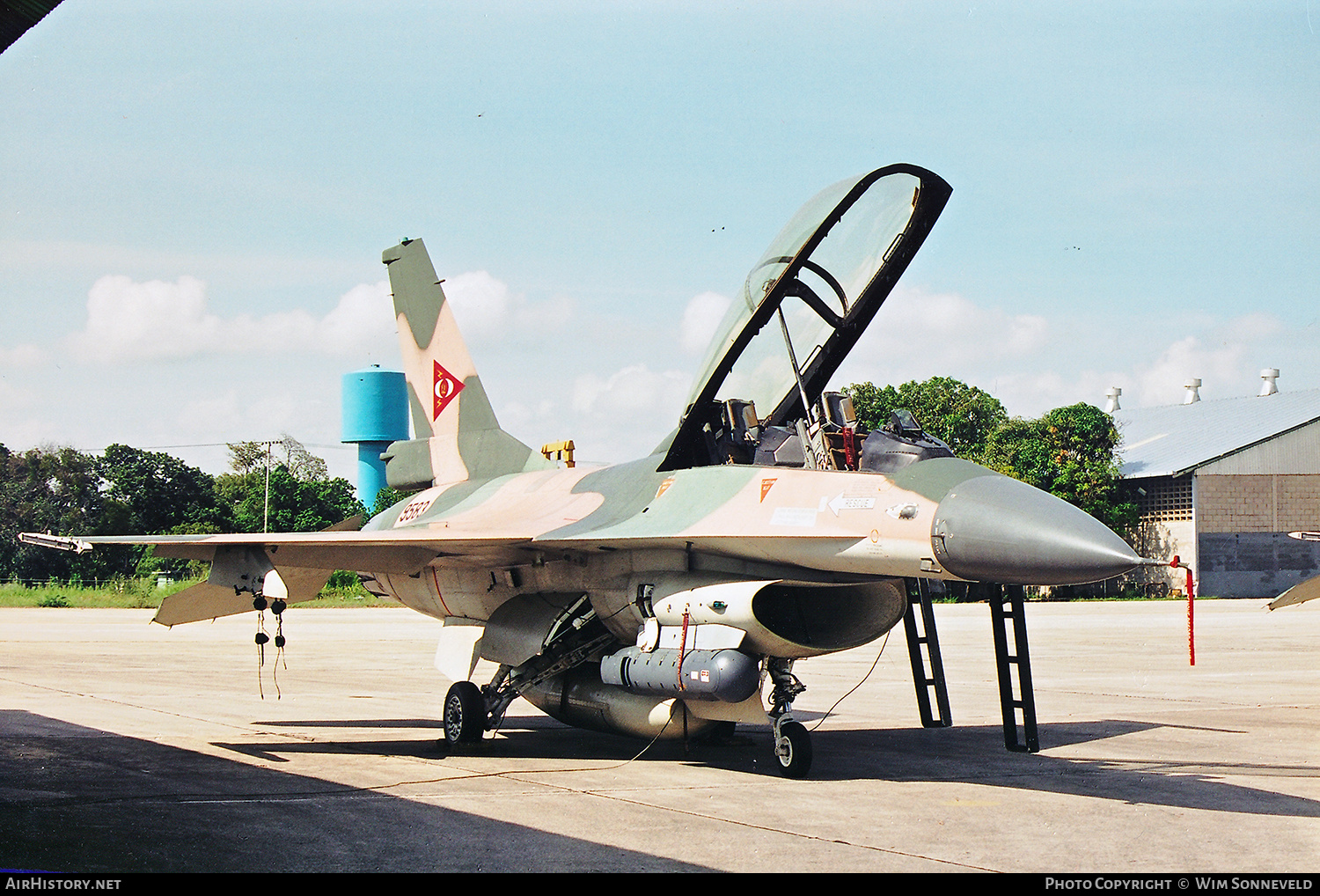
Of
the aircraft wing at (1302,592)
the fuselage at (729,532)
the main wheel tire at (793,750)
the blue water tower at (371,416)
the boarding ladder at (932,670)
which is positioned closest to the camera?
the fuselage at (729,532)

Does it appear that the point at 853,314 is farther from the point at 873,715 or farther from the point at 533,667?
the point at 873,715

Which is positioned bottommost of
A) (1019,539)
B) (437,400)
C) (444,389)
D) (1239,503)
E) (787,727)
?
(787,727)

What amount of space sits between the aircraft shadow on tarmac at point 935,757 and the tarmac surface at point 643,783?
0.05 m

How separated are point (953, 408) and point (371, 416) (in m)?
31.7

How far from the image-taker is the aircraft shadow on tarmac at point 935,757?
8445mm

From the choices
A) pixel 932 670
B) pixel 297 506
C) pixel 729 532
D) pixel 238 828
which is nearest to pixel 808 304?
pixel 729 532

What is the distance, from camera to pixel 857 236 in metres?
9.90

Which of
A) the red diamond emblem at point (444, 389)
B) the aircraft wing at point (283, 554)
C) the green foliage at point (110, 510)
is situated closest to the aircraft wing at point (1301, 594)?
the aircraft wing at point (283, 554)

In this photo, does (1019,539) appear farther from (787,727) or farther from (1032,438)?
(1032,438)

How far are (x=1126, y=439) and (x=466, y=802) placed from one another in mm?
56721

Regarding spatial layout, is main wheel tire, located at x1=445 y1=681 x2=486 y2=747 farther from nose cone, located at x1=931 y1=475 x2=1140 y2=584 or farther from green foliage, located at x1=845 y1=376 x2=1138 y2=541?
green foliage, located at x1=845 y1=376 x2=1138 y2=541

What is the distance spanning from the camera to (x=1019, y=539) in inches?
288

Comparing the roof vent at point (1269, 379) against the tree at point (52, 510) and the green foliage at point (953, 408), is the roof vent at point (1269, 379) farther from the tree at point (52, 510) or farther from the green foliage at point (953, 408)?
the tree at point (52, 510)
